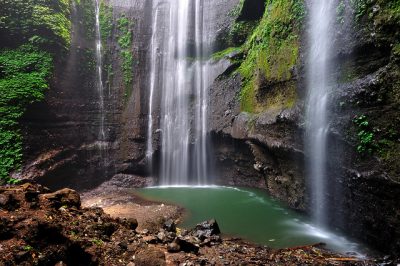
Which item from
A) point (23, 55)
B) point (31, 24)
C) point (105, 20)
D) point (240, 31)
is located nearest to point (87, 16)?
A: point (105, 20)

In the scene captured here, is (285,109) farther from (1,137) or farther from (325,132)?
(1,137)

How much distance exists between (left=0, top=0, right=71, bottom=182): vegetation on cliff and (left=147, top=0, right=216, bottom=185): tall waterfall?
523 centimetres

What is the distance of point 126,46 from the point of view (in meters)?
17.1

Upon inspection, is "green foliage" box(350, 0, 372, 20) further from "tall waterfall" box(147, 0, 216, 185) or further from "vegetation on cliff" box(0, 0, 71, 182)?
"vegetation on cliff" box(0, 0, 71, 182)

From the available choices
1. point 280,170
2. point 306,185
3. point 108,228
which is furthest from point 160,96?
point 108,228

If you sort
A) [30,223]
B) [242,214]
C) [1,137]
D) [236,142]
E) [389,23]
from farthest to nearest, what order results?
[236,142] → [1,137] → [242,214] → [389,23] → [30,223]

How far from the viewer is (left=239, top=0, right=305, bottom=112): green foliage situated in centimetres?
896

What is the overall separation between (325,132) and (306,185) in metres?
1.88

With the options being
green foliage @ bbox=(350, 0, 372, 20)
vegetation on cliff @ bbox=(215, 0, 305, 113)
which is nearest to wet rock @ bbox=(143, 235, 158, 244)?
vegetation on cliff @ bbox=(215, 0, 305, 113)

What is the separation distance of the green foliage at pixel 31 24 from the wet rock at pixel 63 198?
10.9 m

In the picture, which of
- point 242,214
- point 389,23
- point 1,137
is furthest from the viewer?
point 1,137

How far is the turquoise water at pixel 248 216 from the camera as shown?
6465 mm

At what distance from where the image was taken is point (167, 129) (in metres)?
15.1

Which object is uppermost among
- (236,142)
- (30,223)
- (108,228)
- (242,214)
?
(236,142)
